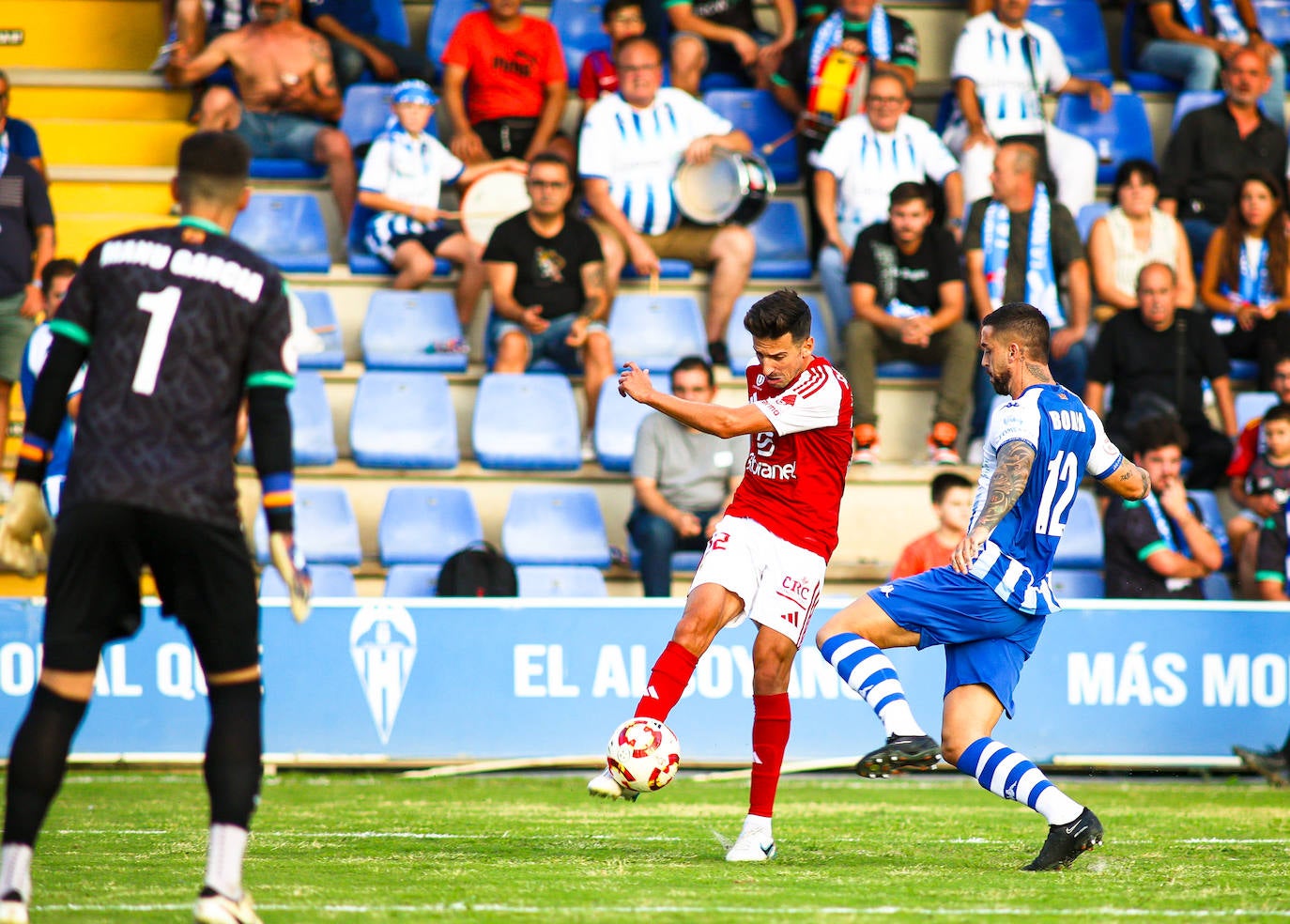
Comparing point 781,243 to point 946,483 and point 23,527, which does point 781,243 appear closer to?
point 946,483

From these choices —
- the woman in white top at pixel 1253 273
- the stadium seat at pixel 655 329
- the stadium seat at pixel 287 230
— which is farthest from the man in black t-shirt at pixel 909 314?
the stadium seat at pixel 287 230

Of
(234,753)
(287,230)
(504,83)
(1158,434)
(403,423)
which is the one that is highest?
(504,83)

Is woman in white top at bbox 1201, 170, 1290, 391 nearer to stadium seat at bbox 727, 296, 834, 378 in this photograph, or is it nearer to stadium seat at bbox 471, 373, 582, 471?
stadium seat at bbox 727, 296, 834, 378

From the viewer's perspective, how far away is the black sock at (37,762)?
429cm

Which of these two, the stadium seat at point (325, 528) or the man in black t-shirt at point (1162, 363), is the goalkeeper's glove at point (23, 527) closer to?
the stadium seat at point (325, 528)

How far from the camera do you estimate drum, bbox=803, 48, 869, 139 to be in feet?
43.1

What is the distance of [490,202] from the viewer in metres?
12.7

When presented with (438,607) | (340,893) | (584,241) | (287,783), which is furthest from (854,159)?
(340,893)

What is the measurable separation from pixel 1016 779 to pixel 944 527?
177 inches

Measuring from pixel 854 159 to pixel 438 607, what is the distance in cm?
540

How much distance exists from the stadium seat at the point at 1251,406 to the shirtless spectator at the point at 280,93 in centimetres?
740

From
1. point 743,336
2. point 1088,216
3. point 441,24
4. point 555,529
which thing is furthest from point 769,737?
point 441,24

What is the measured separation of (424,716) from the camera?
Result: 9.89 metres

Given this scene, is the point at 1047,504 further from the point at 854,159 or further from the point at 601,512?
the point at 854,159
